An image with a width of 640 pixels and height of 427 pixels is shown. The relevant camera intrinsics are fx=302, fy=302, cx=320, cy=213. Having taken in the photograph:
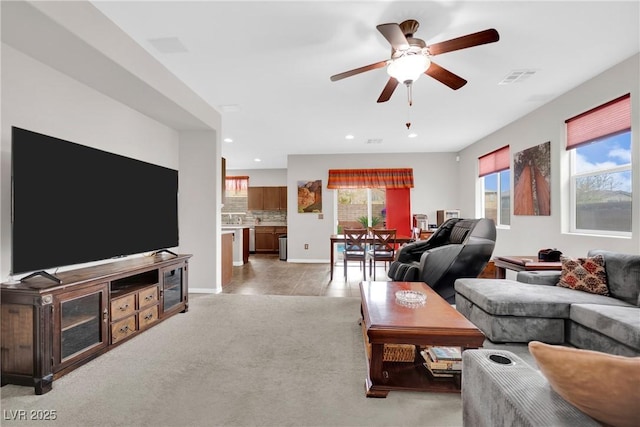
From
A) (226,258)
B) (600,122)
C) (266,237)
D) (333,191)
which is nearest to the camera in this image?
(600,122)

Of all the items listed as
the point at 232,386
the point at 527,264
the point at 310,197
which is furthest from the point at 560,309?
the point at 310,197

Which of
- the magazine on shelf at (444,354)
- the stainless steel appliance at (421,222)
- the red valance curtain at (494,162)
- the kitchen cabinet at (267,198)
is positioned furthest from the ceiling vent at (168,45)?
the kitchen cabinet at (267,198)

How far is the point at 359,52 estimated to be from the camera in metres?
2.64

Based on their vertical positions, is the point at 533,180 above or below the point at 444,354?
above

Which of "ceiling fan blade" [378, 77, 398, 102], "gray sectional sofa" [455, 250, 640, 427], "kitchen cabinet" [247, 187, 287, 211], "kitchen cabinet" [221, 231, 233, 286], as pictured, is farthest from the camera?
"kitchen cabinet" [247, 187, 287, 211]

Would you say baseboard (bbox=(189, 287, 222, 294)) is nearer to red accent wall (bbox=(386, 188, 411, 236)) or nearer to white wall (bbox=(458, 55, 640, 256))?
red accent wall (bbox=(386, 188, 411, 236))

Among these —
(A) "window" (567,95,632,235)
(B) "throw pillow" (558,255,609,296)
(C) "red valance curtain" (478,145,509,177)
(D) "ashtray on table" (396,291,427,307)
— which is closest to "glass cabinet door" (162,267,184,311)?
(D) "ashtray on table" (396,291,427,307)

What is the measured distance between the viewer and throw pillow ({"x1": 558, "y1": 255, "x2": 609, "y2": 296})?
253 cm

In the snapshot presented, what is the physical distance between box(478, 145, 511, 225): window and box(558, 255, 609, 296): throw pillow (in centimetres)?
237

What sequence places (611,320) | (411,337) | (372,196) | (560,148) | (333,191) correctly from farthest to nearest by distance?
(372,196)
(333,191)
(560,148)
(611,320)
(411,337)

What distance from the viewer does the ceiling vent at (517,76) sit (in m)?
3.03

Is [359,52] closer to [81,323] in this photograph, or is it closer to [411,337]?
[411,337]

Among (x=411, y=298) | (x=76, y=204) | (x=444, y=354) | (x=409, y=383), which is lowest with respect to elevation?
(x=409, y=383)

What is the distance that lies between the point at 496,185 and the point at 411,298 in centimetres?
420
